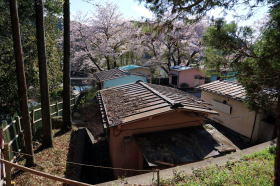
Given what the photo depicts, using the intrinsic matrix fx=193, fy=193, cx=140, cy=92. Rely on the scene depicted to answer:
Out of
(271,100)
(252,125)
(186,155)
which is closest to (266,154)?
(186,155)

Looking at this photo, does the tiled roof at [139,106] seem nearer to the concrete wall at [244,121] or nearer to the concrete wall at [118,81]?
the concrete wall at [244,121]

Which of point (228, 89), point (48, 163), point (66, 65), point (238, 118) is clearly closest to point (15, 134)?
point (48, 163)

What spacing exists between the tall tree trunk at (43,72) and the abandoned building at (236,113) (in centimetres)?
947

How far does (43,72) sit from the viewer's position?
27.2ft

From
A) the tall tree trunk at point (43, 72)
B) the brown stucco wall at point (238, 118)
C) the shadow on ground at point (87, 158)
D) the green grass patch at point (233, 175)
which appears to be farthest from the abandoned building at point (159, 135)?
the brown stucco wall at point (238, 118)

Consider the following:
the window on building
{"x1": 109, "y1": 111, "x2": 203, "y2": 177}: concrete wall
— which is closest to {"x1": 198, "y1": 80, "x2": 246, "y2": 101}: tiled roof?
{"x1": 109, "y1": 111, "x2": 203, "y2": 177}: concrete wall

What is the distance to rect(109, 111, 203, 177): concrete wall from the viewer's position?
7613 mm

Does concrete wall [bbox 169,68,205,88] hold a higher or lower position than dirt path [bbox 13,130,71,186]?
higher

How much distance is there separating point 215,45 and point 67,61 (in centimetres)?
937

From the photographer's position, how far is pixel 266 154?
20.9 feet

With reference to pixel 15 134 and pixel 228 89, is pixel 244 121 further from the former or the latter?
pixel 15 134

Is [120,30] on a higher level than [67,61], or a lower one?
higher

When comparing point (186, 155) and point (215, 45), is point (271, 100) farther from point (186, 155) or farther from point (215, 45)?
point (186, 155)

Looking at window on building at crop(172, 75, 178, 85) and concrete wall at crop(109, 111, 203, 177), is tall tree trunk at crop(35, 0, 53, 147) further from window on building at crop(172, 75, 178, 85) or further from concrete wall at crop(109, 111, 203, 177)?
window on building at crop(172, 75, 178, 85)
